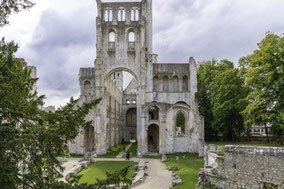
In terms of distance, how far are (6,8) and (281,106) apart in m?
21.5

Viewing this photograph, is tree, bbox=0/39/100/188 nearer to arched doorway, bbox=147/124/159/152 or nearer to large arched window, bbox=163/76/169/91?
large arched window, bbox=163/76/169/91

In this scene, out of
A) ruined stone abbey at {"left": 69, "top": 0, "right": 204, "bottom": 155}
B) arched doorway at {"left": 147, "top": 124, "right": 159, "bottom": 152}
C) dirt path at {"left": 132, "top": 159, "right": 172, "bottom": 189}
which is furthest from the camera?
arched doorway at {"left": 147, "top": 124, "right": 159, "bottom": 152}

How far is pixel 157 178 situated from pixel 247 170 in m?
7.59

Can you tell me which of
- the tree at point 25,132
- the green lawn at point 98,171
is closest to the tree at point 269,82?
the green lawn at point 98,171

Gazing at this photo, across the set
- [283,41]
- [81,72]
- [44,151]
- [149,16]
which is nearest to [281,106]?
[283,41]

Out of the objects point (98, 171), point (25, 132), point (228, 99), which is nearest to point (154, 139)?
point (228, 99)

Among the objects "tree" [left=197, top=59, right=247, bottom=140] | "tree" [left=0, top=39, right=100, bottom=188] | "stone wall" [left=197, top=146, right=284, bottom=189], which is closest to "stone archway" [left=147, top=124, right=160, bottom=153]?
"tree" [left=197, top=59, right=247, bottom=140]

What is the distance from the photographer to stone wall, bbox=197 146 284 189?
34.7ft

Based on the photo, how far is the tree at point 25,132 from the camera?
5.75 metres

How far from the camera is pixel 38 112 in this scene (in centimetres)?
704

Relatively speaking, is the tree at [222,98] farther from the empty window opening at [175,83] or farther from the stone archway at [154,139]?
the stone archway at [154,139]

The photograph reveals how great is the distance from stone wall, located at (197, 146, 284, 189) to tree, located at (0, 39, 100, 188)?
28.8ft

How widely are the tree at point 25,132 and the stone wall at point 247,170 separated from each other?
8768 millimetres

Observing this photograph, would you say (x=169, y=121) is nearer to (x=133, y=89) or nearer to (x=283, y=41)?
(x=283, y=41)
